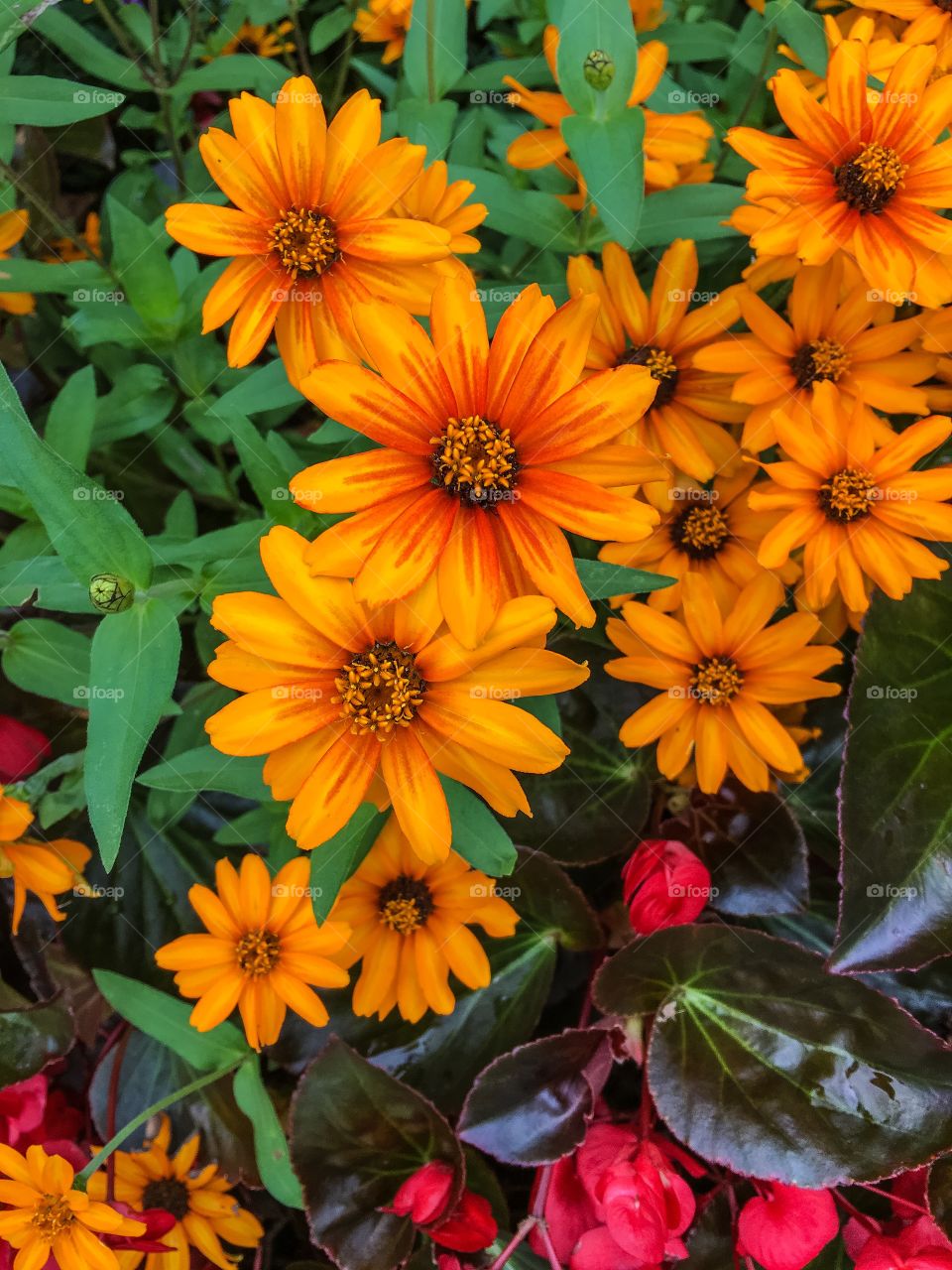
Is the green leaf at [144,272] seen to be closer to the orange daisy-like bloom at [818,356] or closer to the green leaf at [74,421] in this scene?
Result: the green leaf at [74,421]

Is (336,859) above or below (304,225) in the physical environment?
below

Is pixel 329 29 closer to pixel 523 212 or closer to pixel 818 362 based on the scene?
pixel 523 212

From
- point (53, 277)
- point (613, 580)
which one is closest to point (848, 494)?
point (613, 580)

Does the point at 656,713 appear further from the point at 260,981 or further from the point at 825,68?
the point at 825,68

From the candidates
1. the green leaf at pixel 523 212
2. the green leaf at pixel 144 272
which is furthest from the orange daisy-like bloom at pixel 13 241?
the green leaf at pixel 523 212

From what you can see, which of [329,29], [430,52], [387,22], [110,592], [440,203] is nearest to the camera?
[110,592]

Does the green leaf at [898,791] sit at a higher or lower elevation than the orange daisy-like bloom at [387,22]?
lower
